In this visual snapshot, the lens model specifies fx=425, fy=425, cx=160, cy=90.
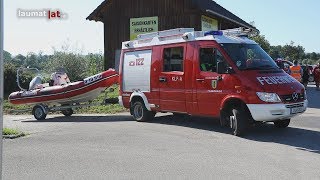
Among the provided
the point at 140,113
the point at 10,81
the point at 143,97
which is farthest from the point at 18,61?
the point at 143,97

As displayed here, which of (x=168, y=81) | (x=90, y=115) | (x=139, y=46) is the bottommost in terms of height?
(x=90, y=115)

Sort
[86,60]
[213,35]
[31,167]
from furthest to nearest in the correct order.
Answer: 1. [86,60]
2. [213,35]
3. [31,167]

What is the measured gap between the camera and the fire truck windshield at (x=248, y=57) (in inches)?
406

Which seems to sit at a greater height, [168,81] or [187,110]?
[168,81]

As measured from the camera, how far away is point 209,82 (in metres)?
10.7

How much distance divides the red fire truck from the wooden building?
11.6m

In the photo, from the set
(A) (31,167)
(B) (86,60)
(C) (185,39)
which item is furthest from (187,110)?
(B) (86,60)

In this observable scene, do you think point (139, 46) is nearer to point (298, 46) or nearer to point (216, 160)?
point (216, 160)

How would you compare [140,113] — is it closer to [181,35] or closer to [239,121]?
[181,35]

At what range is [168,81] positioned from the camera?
39.2 ft

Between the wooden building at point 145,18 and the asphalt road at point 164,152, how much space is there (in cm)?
1268

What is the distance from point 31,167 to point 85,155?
119 centimetres

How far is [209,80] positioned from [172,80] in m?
1.44

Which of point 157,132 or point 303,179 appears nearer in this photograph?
point 303,179
